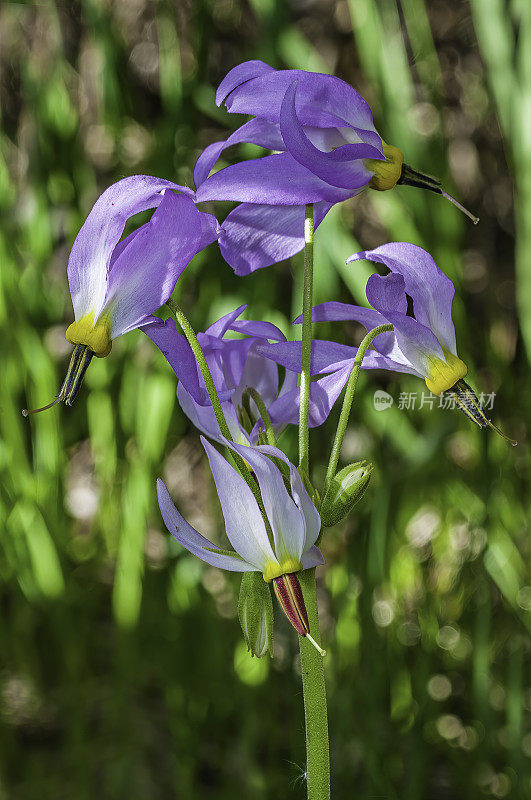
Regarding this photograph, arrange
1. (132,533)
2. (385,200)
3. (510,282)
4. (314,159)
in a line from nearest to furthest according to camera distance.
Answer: (314,159)
(132,533)
(385,200)
(510,282)

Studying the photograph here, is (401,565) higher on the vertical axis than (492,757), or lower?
higher

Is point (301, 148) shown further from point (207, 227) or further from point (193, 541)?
point (193, 541)

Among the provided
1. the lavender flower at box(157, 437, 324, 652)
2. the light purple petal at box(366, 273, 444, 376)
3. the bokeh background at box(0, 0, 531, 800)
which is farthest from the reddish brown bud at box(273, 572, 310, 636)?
the bokeh background at box(0, 0, 531, 800)

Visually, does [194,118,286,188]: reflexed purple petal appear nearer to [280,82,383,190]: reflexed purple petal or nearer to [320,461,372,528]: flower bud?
[280,82,383,190]: reflexed purple petal

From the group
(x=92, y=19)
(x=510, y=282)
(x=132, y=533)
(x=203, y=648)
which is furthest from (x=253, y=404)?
(x=510, y=282)

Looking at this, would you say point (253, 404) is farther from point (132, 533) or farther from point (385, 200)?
point (385, 200)

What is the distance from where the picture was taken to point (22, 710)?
39.6 inches

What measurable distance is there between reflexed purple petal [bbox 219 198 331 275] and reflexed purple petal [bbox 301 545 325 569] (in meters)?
0.12

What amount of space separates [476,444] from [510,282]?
0.58m

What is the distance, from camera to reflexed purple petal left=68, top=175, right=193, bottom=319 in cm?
28

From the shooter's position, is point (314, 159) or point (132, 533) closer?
point (314, 159)

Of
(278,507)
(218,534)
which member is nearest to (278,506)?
(278,507)

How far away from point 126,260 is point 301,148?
78mm

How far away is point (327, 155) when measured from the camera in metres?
0.28
